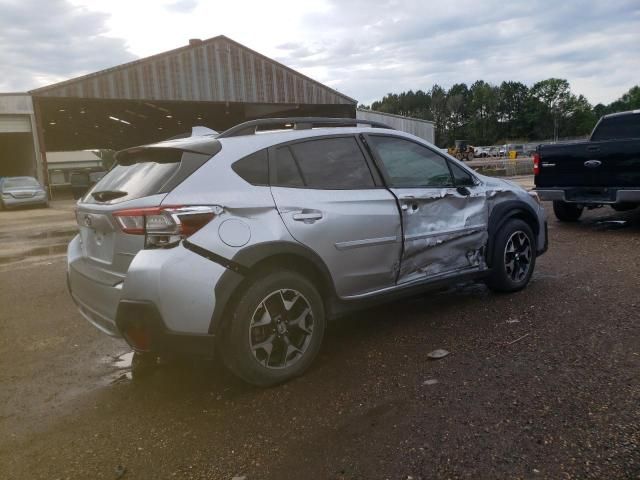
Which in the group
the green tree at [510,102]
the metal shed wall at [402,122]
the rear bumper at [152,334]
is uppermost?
the green tree at [510,102]

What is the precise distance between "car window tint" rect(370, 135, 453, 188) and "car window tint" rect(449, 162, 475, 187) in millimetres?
79

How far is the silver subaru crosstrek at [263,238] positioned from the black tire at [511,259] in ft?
1.58

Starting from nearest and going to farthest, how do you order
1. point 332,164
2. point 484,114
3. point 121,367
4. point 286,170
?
point 286,170, point 332,164, point 121,367, point 484,114

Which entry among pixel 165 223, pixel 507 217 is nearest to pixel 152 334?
pixel 165 223

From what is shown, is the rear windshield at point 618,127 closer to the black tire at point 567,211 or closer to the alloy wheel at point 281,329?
the black tire at point 567,211

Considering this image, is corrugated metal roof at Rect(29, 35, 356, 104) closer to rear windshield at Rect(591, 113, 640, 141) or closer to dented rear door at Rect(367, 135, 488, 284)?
rear windshield at Rect(591, 113, 640, 141)

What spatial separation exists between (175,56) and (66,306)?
21183 mm

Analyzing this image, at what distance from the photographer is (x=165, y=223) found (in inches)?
115

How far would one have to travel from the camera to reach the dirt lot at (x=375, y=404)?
2486mm

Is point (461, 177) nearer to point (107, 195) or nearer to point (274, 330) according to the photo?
point (274, 330)

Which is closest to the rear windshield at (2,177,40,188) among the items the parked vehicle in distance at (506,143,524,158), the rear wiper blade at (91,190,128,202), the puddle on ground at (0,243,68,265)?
the puddle on ground at (0,243,68,265)

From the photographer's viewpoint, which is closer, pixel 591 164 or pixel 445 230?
pixel 445 230

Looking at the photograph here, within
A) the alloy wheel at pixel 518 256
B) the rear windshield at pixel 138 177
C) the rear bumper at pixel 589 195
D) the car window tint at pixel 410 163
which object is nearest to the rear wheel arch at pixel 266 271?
the rear windshield at pixel 138 177

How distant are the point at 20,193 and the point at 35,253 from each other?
13609mm
